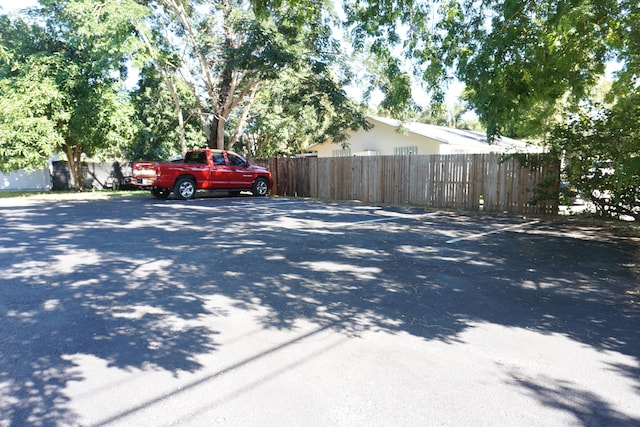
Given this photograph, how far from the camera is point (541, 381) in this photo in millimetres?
2824

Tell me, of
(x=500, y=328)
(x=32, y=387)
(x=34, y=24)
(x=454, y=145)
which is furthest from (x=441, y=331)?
(x=34, y=24)

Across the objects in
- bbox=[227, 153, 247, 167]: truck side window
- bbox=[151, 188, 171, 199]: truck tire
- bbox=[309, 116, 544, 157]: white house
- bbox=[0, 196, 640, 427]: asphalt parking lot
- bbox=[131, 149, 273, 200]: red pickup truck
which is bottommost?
bbox=[0, 196, 640, 427]: asphalt parking lot

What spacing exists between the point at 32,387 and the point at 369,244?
5.52 meters

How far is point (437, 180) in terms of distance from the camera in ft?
45.0

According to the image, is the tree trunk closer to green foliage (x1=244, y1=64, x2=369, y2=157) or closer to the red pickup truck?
the red pickup truck

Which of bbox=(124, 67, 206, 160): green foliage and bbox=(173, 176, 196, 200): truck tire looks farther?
bbox=(124, 67, 206, 160): green foliage

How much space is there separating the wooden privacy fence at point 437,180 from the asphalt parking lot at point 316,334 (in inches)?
180

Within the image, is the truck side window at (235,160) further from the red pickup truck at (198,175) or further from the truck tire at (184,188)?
the truck tire at (184,188)

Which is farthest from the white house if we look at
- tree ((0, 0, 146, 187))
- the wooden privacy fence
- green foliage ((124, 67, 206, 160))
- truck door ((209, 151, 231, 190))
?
tree ((0, 0, 146, 187))

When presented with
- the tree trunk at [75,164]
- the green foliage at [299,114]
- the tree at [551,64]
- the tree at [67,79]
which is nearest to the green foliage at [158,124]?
the tree trunk at [75,164]

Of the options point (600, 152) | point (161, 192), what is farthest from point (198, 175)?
point (600, 152)

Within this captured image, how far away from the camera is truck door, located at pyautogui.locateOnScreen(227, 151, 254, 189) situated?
54.4 ft

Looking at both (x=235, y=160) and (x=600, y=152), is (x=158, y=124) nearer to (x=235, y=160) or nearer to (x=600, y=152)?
(x=235, y=160)

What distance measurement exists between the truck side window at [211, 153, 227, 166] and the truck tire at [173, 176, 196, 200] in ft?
4.00
